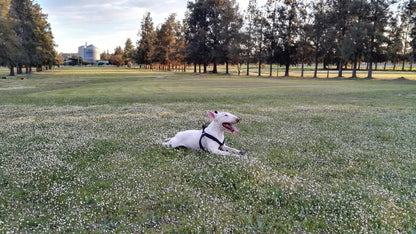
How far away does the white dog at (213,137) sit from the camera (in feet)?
27.5

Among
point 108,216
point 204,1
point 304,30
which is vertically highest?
point 204,1

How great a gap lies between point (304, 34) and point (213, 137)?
65265mm

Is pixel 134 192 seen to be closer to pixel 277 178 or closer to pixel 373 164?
pixel 277 178

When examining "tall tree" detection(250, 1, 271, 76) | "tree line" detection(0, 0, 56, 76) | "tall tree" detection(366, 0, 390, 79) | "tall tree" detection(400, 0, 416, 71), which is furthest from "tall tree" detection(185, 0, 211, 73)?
"tall tree" detection(400, 0, 416, 71)

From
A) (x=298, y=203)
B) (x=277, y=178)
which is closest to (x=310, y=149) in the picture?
(x=277, y=178)

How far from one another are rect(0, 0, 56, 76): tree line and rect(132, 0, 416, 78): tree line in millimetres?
42020

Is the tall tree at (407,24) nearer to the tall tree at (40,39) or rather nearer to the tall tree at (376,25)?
the tall tree at (376,25)

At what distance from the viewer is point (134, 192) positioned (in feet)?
19.5

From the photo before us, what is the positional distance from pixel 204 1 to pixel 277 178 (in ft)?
263

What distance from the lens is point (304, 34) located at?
215 feet

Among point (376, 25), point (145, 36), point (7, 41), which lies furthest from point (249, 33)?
point (145, 36)

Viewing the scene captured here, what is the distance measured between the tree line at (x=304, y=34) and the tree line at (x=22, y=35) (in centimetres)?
4202

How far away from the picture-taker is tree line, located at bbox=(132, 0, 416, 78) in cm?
5422

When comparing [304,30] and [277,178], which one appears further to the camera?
[304,30]
